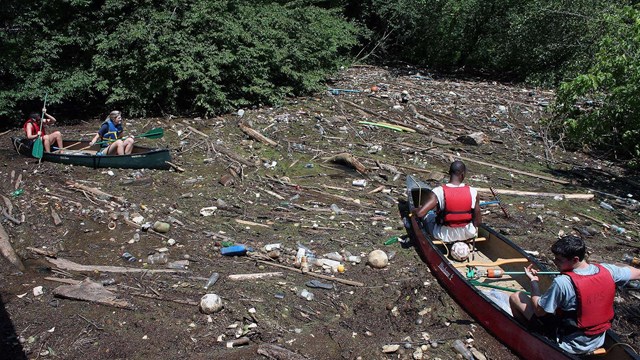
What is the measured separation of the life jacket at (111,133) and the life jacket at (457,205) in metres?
7.76

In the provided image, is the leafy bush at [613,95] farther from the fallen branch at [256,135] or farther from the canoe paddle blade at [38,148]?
the canoe paddle blade at [38,148]

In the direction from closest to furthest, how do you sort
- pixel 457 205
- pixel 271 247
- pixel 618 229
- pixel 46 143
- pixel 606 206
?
pixel 457 205, pixel 271 247, pixel 618 229, pixel 606 206, pixel 46 143

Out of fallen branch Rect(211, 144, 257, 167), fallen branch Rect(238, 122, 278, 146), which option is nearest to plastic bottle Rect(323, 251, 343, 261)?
fallen branch Rect(211, 144, 257, 167)

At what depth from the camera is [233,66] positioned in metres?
15.4

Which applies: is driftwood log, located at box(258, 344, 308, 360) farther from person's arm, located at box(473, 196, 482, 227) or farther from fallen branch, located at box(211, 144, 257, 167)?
fallen branch, located at box(211, 144, 257, 167)

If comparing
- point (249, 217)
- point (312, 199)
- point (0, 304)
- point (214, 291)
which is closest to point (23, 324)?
point (0, 304)

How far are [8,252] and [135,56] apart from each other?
316 inches

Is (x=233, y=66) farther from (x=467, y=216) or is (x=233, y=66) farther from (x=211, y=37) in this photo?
(x=467, y=216)

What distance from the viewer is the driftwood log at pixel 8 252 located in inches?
301

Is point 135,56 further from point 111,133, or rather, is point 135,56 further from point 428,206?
point 428,206

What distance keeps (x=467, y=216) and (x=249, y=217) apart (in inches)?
155

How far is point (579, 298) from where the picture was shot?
4809mm

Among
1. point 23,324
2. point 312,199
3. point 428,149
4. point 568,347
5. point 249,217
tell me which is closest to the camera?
point 568,347

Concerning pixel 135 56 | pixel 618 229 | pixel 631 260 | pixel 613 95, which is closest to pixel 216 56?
pixel 135 56
